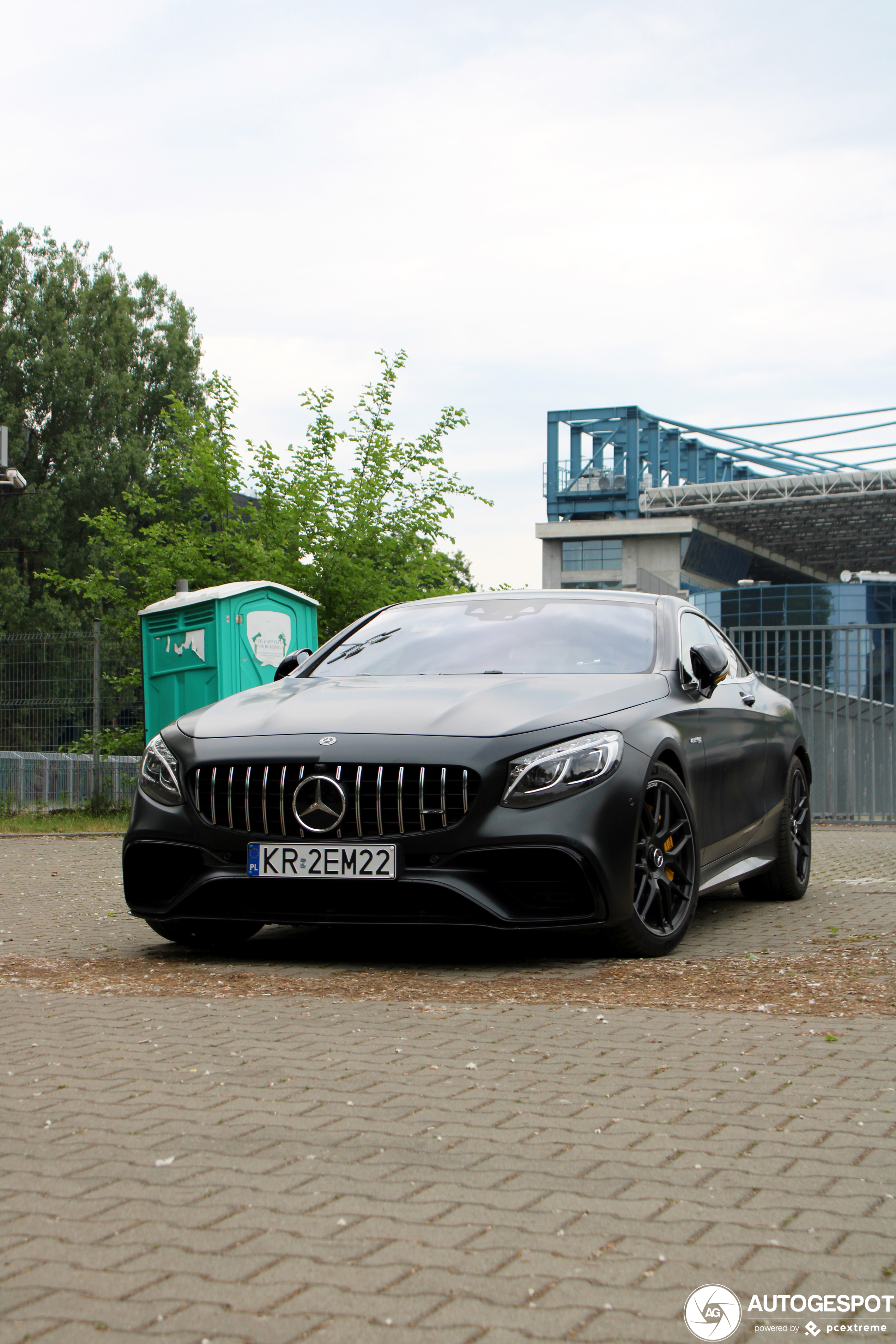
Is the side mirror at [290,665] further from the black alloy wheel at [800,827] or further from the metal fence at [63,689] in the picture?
the metal fence at [63,689]

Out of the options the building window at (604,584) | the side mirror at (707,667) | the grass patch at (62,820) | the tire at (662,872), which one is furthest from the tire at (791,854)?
the building window at (604,584)

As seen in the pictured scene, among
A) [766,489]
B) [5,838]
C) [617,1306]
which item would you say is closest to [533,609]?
[617,1306]

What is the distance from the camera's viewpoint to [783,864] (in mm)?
7910

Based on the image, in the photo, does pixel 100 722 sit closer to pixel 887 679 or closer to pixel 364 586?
pixel 364 586

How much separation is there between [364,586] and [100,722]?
315 centimetres

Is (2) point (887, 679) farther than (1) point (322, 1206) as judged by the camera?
Yes

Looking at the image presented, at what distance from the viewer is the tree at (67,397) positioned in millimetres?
44312

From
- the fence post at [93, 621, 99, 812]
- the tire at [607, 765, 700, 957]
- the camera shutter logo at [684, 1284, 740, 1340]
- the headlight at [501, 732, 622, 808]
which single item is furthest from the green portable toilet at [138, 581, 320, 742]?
the camera shutter logo at [684, 1284, 740, 1340]

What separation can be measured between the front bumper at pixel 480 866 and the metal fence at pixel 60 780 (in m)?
10.1

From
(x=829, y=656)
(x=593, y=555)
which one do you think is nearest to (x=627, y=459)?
(x=593, y=555)

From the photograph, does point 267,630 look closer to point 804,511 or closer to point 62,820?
point 62,820

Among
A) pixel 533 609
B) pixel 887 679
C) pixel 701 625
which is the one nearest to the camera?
pixel 533 609

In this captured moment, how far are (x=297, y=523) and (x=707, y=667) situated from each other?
9.79 metres

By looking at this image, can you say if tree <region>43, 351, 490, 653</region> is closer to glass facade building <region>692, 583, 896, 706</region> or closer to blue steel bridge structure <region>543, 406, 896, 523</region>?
glass facade building <region>692, 583, 896, 706</region>
